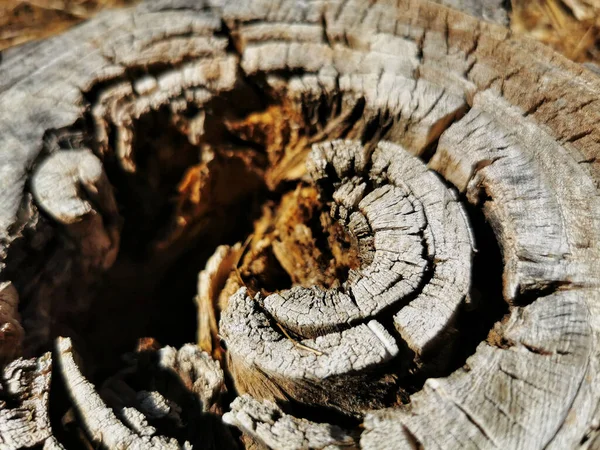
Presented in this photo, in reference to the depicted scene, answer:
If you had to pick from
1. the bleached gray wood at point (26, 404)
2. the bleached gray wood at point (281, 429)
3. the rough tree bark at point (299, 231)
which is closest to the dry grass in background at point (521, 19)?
the rough tree bark at point (299, 231)

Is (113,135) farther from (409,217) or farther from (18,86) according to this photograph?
(409,217)

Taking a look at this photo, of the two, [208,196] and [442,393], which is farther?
[208,196]

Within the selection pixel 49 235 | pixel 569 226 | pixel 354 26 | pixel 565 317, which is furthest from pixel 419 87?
pixel 49 235

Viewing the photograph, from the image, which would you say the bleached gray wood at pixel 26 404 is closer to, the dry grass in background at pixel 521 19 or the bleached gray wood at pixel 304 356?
the bleached gray wood at pixel 304 356

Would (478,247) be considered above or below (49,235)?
above

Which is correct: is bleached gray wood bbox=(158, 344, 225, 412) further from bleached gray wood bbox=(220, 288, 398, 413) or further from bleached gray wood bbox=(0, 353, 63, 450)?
bleached gray wood bbox=(0, 353, 63, 450)

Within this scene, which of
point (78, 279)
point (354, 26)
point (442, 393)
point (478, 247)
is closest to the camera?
point (442, 393)

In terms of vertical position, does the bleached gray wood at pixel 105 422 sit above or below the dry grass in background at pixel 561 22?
below

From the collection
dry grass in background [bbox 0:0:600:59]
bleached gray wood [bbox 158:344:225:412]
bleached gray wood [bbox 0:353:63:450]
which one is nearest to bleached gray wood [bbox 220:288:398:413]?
bleached gray wood [bbox 158:344:225:412]
